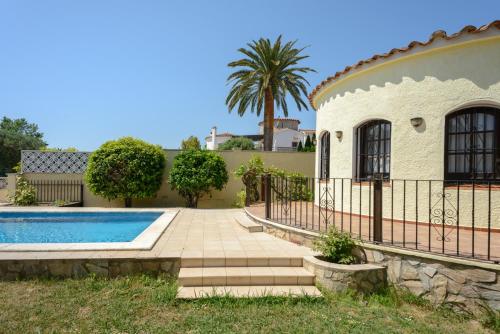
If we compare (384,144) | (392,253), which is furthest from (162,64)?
(392,253)

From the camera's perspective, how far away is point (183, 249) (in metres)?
5.98

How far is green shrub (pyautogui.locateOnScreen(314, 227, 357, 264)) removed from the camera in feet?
17.0

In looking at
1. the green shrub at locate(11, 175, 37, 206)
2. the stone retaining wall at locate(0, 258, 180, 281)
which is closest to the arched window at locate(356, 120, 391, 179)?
the stone retaining wall at locate(0, 258, 180, 281)

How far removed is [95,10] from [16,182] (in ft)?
31.1

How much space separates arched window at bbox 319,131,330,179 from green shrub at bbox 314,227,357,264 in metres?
5.12

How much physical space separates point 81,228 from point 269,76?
14.3 metres

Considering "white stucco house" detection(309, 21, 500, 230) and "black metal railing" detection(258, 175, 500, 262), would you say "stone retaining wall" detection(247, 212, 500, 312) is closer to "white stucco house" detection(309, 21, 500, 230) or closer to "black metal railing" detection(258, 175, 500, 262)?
"black metal railing" detection(258, 175, 500, 262)

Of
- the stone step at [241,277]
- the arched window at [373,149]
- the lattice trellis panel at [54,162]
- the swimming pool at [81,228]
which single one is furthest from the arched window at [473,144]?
the lattice trellis panel at [54,162]

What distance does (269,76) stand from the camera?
2023 cm

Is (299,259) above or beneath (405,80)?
beneath

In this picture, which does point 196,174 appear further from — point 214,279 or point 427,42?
point 427,42

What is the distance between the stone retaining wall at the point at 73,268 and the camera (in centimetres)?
509

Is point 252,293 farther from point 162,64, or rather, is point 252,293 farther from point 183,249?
point 162,64

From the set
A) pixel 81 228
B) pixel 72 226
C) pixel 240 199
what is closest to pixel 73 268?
pixel 81 228
